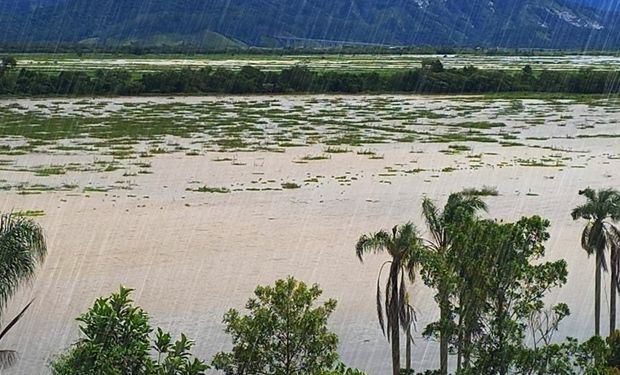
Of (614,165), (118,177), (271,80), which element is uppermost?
(271,80)

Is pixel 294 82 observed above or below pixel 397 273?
above

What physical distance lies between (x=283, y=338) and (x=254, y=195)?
26.3m

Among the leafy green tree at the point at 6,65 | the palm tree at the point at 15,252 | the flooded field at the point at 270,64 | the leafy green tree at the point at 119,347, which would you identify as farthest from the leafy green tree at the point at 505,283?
the flooded field at the point at 270,64

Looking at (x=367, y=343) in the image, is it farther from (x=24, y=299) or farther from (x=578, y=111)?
(x=578, y=111)

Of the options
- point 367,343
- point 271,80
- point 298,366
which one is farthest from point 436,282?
point 271,80

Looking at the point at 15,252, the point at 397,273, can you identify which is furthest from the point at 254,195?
the point at 15,252

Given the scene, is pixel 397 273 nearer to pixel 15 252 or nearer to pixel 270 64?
pixel 15 252

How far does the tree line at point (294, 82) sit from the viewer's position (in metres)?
98.7

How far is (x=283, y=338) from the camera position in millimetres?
10781

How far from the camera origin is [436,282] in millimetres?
11344

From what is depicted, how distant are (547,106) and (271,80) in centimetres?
3585

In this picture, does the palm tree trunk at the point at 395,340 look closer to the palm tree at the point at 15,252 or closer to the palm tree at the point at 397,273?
the palm tree at the point at 397,273

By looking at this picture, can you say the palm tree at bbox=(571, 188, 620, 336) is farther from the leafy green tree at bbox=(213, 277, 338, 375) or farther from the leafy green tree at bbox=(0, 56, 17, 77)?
the leafy green tree at bbox=(0, 56, 17, 77)

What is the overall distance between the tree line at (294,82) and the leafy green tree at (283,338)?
91.4 meters
